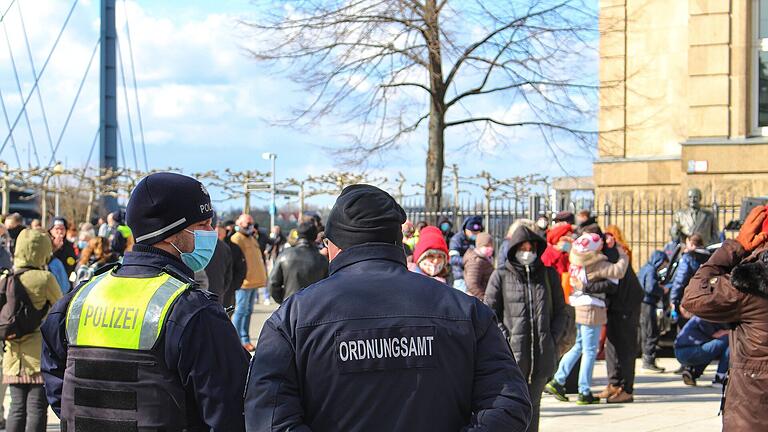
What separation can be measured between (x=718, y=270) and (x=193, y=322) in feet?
11.4

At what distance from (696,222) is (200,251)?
45.9 ft

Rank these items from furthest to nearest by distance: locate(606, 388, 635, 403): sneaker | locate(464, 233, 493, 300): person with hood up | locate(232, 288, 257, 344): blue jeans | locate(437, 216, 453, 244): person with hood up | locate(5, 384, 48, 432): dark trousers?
locate(437, 216, 453, 244): person with hood up < locate(232, 288, 257, 344): blue jeans < locate(606, 388, 635, 403): sneaker < locate(464, 233, 493, 300): person with hood up < locate(5, 384, 48, 432): dark trousers

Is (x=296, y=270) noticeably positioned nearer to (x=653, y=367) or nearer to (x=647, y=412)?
(x=647, y=412)

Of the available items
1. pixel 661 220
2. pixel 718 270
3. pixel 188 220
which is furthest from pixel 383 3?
pixel 188 220

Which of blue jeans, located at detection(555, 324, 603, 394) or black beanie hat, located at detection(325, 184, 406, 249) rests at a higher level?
black beanie hat, located at detection(325, 184, 406, 249)

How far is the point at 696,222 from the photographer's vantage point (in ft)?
55.8

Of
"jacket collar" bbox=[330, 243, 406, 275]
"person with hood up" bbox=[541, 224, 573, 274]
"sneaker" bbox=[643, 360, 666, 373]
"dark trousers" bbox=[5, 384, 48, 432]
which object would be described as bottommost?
"sneaker" bbox=[643, 360, 666, 373]

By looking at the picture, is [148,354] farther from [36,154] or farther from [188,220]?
[36,154]

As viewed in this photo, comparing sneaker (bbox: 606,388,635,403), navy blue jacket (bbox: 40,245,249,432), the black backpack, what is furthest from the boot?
navy blue jacket (bbox: 40,245,249,432)

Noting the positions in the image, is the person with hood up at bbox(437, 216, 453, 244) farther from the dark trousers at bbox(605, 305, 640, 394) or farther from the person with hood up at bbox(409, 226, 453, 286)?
the person with hood up at bbox(409, 226, 453, 286)

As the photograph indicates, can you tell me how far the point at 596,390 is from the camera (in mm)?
12203

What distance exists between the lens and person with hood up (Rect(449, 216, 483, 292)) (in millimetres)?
14646

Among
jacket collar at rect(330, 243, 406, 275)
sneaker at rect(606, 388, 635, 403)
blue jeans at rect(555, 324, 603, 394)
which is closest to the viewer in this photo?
jacket collar at rect(330, 243, 406, 275)

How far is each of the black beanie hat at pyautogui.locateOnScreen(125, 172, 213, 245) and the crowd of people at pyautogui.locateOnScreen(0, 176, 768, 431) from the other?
15mm
